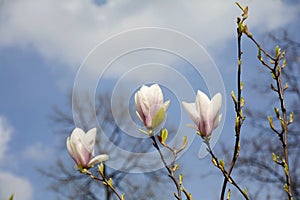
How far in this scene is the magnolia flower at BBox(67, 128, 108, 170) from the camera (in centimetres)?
71

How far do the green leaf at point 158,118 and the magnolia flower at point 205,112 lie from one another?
0.04 metres

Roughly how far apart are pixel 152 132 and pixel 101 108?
274 inches

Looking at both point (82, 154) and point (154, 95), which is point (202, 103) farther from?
point (82, 154)

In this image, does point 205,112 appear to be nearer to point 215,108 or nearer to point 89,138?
point 215,108

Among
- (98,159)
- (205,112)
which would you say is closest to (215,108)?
(205,112)

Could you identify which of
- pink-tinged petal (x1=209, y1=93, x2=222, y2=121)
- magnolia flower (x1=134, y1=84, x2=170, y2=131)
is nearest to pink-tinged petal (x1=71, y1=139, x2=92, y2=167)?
magnolia flower (x1=134, y1=84, x2=170, y2=131)

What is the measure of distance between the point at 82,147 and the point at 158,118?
14 cm

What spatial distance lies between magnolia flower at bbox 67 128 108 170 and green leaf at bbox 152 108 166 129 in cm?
10

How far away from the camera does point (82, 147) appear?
724 millimetres

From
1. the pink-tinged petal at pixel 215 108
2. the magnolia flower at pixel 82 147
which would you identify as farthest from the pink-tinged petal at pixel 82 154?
the pink-tinged petal at pixel 215 108

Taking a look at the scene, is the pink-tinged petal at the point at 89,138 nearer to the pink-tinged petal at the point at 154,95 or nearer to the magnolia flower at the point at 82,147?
the magnolia flower at the point at 82,147

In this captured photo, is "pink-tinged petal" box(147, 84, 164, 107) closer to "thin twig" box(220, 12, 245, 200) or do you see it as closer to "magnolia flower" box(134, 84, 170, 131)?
"magnolia flower" box(134, 84, 170, 131)

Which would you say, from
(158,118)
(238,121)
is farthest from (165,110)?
(238,121)

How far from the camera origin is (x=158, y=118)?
2.24 feet
